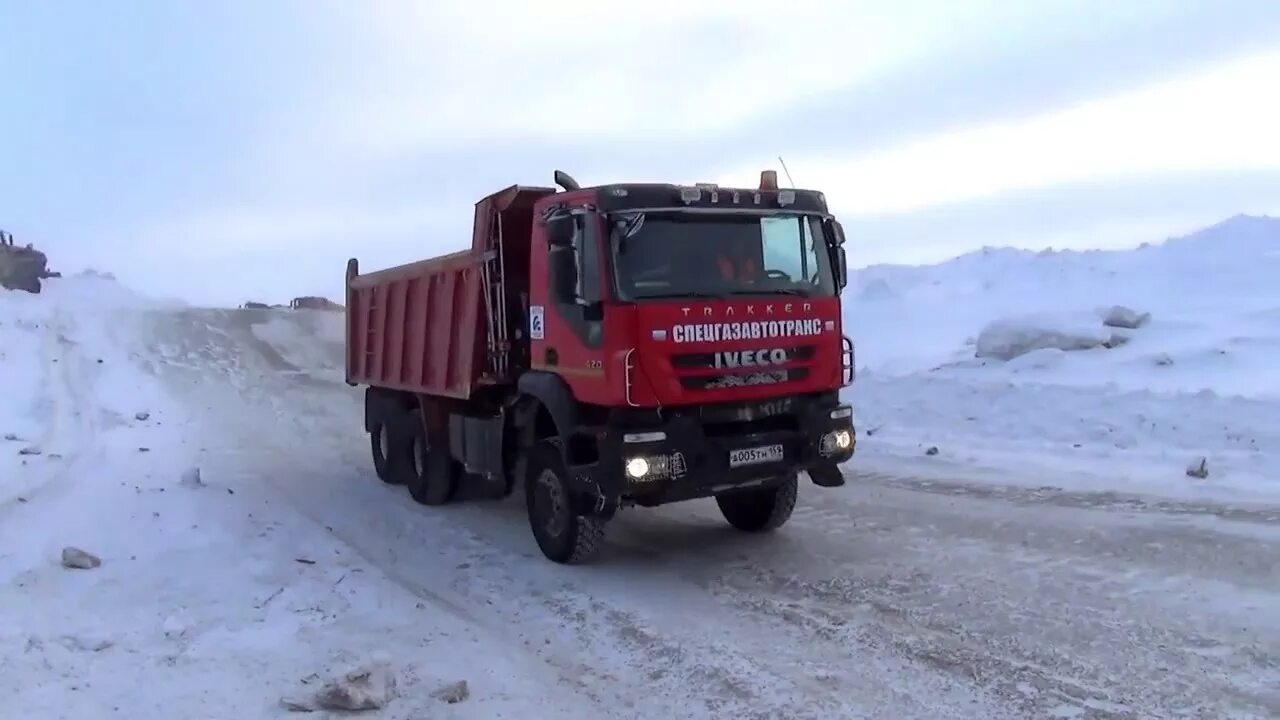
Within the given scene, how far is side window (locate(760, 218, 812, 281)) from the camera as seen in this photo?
7691 millimetres

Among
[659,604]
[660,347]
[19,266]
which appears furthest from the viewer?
[19,266]

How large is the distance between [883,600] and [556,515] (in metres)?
2.68

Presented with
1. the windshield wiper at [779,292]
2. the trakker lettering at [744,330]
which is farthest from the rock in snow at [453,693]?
the windshield wiper at [779,292]

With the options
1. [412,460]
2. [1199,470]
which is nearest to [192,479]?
[412,460]

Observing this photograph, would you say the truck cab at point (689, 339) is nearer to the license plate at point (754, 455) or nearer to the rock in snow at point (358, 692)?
the license plate at point (754, 455)

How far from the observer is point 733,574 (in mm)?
7449

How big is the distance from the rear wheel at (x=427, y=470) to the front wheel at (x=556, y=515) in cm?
254

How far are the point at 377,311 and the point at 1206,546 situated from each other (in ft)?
30.0

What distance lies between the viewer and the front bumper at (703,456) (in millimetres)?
7047

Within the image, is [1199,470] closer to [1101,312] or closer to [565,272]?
[565,272]

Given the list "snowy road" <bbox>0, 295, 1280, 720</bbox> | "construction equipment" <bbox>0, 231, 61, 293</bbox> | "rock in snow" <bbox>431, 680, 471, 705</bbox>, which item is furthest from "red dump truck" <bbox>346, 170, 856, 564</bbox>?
"construction equipment" <bbox>0, 231, 61, 293</bbox>

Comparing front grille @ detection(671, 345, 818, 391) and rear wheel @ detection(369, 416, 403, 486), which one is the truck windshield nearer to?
front grille @ detection(671, 345, 818, 391)

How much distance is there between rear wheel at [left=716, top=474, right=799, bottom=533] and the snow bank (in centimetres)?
304

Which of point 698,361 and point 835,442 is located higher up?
point 698,361
